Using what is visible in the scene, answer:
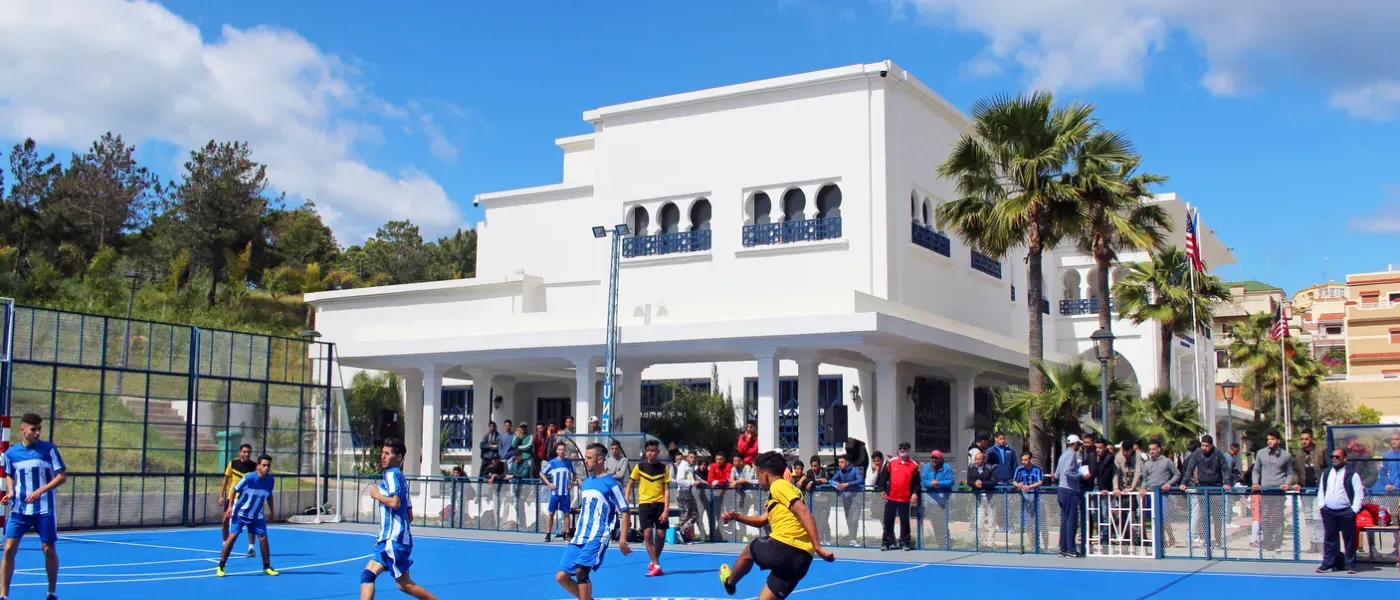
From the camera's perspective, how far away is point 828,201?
2889 centimetres

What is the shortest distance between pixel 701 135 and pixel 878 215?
5.05m

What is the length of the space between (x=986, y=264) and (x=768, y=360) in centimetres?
1037

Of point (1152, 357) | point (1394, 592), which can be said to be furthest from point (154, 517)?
point (1152, 357)

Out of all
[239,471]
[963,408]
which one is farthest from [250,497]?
[963,408]

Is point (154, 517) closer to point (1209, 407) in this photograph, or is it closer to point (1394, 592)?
point (1394, 592)

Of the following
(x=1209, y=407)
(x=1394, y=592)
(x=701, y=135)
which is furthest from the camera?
(x=1209, y=407)

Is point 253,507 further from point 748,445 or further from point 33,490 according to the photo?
point 748,445

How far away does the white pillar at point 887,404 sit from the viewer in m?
25.6

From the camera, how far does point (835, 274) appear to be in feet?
92.5

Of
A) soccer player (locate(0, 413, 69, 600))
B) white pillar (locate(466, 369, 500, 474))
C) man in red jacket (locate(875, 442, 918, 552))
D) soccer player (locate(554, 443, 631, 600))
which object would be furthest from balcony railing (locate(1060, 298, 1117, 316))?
soccer player (locate(0, 413, 69, 600))

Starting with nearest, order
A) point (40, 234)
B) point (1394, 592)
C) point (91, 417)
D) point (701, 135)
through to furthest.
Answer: point (1394, 592) < point (91, 417) < point (701, 135) < point (40, 234)

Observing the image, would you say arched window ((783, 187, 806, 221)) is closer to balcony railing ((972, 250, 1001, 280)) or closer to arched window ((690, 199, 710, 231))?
arched window ((690, 199, 710, 231))

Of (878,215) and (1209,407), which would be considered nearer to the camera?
(878,215)

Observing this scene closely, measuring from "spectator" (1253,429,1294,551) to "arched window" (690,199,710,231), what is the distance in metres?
15.3
